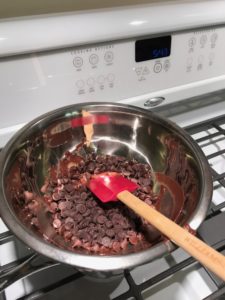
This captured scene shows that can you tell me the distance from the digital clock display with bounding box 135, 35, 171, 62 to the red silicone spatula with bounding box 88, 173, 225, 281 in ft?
0.61

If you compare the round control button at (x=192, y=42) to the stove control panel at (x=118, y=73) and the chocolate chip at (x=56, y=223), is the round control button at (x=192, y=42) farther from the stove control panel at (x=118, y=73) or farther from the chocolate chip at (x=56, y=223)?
A: the chocolate chip at (x=56, y=223)

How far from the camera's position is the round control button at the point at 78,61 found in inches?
17.9

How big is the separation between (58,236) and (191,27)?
1.18 ft

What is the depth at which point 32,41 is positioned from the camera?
41 cm

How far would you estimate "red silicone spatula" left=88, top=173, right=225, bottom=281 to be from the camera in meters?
0.30

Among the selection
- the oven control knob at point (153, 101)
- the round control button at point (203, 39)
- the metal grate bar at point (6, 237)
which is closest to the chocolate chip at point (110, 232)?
the metal grate bar at point (6, 237)

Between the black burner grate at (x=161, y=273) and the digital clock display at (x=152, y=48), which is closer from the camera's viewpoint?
the black burner grate at (x=161, y=273)

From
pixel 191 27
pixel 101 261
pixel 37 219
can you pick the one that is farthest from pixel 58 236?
pixel 191 27

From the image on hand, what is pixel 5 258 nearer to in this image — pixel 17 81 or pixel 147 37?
pixel 17 81

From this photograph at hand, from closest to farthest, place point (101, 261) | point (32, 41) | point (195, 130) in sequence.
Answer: point (101, 261) → point (32, 41) → point (195, 130)

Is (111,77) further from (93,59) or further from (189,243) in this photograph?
(189,243)

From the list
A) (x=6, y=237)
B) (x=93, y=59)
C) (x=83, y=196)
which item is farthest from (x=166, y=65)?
(x=6, y=237)

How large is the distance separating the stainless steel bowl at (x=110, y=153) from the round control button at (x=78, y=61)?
0.06 metres

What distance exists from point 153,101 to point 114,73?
92 mm
